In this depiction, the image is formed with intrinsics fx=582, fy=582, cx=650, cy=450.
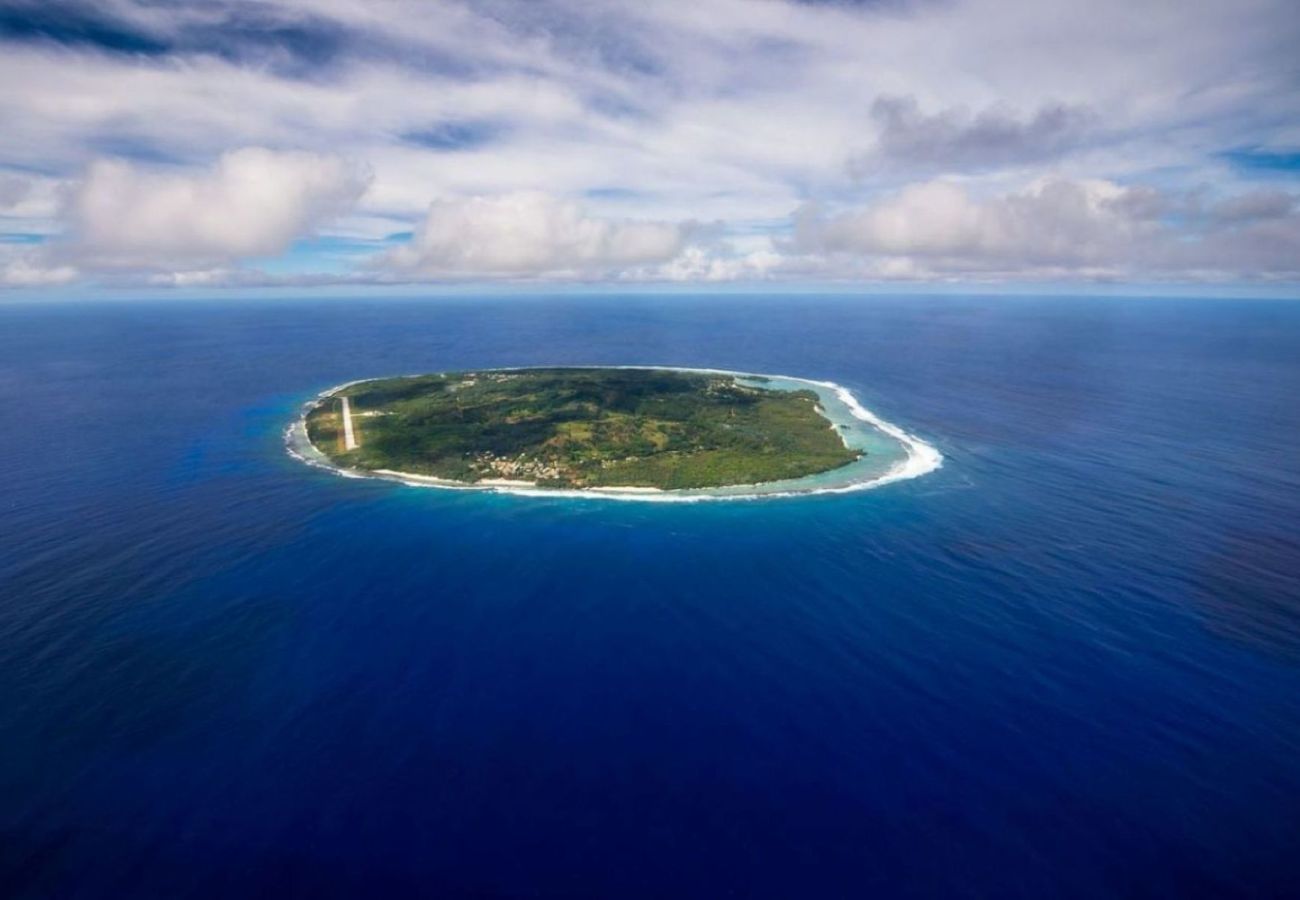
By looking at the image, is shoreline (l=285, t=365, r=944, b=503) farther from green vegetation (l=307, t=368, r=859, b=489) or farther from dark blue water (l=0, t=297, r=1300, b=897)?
dark blue water (l=0, t=297, r=1300, b=897)

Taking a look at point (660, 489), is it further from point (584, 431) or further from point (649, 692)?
point (649, 692)

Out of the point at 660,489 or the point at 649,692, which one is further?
the point at 660,489

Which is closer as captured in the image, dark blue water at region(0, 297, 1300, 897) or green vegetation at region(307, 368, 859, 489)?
dark blue water at region(0, 297, 1300, 897)

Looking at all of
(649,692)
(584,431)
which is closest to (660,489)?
(584,431)

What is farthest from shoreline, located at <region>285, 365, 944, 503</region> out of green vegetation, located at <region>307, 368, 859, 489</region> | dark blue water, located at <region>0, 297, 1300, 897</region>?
dark blue water, located at <region>0, 297, 1300, 897</region>

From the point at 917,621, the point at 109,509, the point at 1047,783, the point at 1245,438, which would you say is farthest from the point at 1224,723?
the point at 109,509

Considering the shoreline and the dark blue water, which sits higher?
the shoreline

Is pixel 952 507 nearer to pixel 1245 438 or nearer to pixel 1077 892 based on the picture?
pixel 1077 892

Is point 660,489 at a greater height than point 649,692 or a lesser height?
greater
